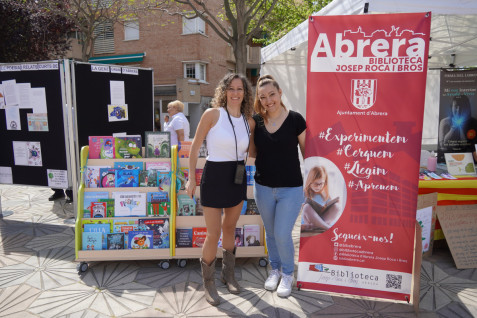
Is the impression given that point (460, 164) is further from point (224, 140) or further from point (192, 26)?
point (192, 26)

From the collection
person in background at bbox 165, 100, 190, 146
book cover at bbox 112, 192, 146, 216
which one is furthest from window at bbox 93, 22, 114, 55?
book cover at bbox 112, 192, 146, 216

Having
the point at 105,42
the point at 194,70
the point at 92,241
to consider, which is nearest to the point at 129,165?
the point at 92,241

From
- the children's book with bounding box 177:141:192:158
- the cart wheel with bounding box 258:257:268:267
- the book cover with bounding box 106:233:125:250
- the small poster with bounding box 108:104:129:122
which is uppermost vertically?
the small poster with bounding box 108:104:129:122

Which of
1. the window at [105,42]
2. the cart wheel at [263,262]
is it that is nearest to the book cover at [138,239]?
the cart wheel at [263,262]

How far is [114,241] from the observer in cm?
303

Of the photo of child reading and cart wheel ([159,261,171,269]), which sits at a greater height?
the photo of child reading

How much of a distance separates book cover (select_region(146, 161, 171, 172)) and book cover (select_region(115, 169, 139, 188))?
0.12 metres

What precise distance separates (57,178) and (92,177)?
139cm

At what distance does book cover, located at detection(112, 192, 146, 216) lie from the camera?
304 centimetres

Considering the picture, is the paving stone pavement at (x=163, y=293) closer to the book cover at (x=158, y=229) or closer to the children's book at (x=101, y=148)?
the book cover at (x=158, y=229)

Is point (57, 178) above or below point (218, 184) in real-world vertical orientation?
below

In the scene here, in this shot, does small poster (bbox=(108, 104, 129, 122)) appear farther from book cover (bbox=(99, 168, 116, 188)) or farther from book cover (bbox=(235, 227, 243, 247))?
book cover (bbox=(235, 227, 243, 247))

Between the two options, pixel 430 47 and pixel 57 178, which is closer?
pixel 57 178

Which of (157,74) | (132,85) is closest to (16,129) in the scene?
(132,85)
